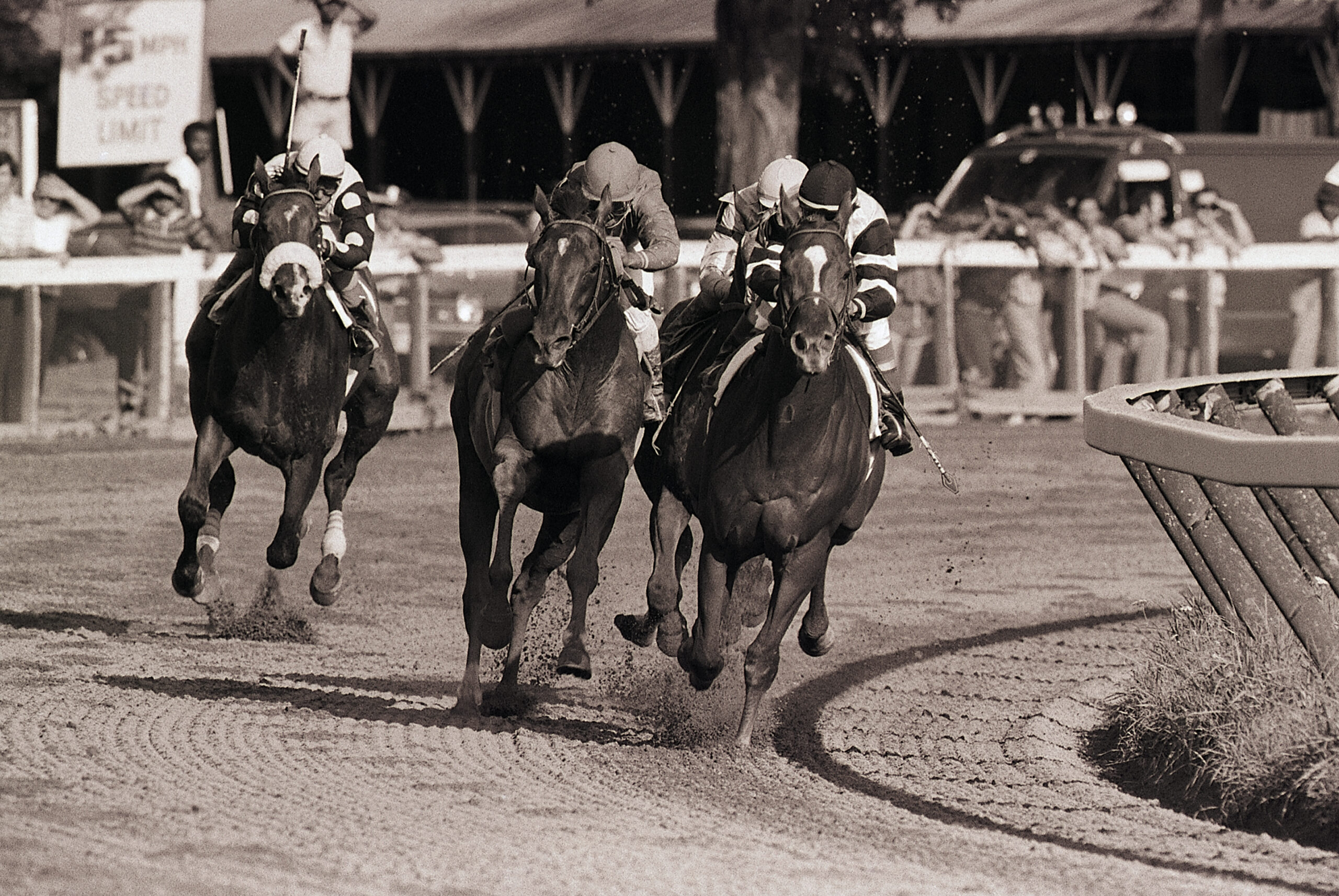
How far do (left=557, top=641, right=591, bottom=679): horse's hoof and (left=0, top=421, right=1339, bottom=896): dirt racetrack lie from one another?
0.20m

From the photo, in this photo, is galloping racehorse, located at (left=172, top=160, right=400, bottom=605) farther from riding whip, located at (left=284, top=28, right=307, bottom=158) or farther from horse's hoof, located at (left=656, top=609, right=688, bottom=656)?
horse's hoof, located at (left=656, top=609, right=688, bottom=656)

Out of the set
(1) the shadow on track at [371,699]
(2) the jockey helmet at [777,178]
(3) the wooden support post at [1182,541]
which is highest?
(2) the jockey helmet at [777,178]

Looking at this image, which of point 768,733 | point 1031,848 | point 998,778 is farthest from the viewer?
point 768,733

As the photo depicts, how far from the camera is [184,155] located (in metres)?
17.1

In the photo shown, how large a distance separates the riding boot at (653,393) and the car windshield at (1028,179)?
35.4 feet

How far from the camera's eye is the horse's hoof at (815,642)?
8344 millimetres

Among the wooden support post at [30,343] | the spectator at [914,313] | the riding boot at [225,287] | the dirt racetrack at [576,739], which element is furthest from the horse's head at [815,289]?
the spectator at [914,313]

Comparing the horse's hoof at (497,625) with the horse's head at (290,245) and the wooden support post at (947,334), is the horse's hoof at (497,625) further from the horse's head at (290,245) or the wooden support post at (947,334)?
the wooden support post at (947,334)

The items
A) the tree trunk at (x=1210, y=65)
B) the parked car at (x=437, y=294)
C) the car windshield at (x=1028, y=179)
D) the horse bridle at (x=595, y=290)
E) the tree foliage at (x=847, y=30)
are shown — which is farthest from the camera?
the tree trunk at (x=1210, y=65)

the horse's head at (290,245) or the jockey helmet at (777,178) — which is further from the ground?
the jockey helmet at (777,178)

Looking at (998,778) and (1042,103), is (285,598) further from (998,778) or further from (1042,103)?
(1042,103)

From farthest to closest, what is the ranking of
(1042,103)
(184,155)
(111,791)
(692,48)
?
1. (1042,103)
2. (692,48)
3. (184,155)
4. (111,791)

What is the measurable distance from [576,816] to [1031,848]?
4.34 ft

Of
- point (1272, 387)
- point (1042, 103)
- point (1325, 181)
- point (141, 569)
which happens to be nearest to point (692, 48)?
point (1042, 103)
